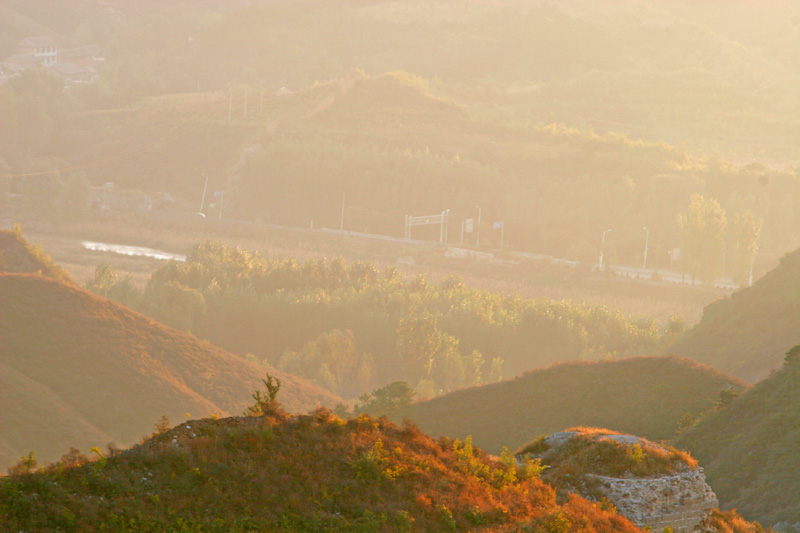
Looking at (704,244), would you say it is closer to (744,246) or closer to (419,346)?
(744,246)

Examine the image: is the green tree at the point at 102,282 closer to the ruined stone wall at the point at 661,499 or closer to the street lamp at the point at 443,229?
the ruined stone wall at the point at 661,499

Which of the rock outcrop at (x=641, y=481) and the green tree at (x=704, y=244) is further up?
the green tree at (x=704, y=244)

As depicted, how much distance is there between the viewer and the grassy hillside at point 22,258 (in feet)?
156

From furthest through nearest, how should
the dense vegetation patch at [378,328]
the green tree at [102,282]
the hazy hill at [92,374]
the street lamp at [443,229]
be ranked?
the street lamp at [443,229] → the green tree at [102,282] → the dense vegetation patch at [378,328] → the hazy hill at [92,374]

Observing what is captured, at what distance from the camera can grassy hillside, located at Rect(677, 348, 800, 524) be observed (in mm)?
22703

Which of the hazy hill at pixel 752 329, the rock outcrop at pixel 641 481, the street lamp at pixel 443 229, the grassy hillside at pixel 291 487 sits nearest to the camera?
the grassy hillside at pixel 291 487

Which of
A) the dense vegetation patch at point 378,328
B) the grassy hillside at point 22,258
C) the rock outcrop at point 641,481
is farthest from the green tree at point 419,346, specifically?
the rock outcrop at point 641,481

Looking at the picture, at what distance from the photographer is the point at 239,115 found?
158 m

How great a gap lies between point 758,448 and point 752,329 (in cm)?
2639

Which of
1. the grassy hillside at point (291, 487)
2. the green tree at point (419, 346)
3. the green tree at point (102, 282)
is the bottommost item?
the green tree at point (419, 346)

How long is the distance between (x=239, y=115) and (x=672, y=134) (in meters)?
87.7

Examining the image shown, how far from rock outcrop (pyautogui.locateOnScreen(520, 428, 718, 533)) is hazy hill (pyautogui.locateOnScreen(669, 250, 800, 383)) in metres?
28.9

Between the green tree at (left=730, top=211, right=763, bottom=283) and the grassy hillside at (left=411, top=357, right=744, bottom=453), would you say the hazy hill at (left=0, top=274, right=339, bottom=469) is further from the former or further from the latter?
the green tree at (left=730, top=211, right=763, bottom=283)

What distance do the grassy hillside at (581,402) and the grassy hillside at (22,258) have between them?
24.1 m
